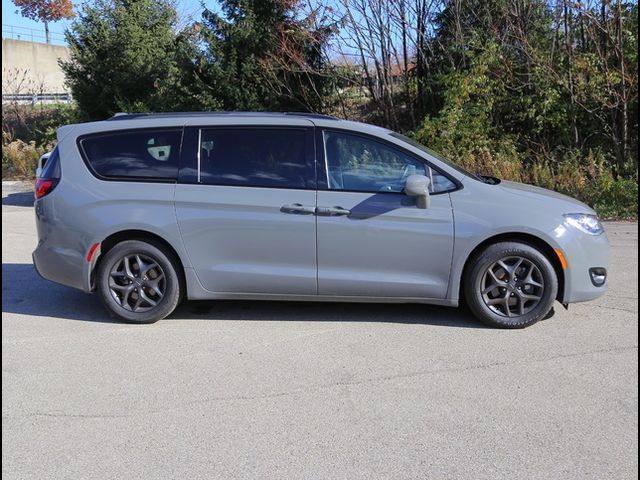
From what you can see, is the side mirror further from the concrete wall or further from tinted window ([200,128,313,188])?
the concrete wall

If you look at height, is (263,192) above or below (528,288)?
above

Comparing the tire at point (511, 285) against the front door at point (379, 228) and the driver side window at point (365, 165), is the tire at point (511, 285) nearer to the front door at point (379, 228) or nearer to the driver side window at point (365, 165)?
the front door at point (379, 228)

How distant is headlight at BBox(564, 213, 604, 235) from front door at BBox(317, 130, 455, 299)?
1.01 meters

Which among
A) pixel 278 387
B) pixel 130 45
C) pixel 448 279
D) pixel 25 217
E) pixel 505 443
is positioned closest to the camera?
pixel 505 443

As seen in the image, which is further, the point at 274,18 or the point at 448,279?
the point at 274,18

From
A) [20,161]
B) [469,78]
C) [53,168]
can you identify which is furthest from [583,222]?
[20,161]

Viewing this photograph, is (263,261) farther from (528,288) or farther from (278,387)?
(528,288)

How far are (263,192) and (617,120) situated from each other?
386 inches

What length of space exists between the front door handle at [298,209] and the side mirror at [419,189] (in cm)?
80

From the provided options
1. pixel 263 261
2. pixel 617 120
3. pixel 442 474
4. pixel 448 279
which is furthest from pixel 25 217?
pixel 617 120

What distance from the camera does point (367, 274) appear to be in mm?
5266

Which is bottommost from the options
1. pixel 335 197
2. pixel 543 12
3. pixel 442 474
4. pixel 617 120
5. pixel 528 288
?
pixel 442 474

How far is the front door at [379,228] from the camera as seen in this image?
204 inches

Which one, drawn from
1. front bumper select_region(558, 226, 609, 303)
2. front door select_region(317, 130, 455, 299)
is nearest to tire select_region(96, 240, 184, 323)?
front door select_region(317, 130, 455, 299)
